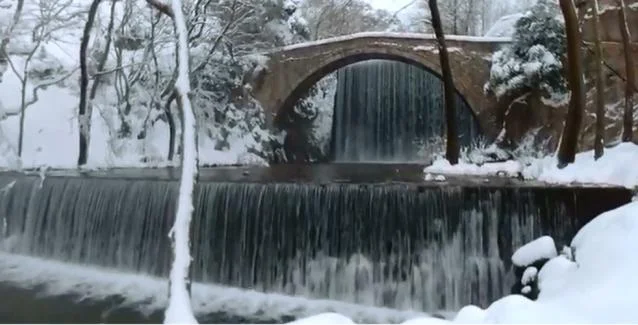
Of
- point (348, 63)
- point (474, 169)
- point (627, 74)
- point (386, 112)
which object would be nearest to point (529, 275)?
point (474, 169)

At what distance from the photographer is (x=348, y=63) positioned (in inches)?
595

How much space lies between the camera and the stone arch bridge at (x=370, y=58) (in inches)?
527

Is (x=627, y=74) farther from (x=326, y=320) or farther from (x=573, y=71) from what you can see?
(x=326, y=320)

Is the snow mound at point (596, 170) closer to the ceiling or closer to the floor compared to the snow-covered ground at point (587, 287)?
closer to the ceiling

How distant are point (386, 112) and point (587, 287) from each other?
12122 millimetres

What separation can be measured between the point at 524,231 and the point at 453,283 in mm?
964

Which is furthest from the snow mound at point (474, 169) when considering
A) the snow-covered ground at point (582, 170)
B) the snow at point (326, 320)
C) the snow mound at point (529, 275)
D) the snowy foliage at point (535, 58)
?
the snow at point (326, 320)

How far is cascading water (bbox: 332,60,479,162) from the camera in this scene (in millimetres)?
15656

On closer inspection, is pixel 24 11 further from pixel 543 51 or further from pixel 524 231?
pixel 524 231

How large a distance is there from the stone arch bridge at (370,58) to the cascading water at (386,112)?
4.76ft

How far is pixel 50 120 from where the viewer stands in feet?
53.5

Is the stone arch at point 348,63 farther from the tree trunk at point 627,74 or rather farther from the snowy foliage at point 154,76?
the tree trunk at point 627,74

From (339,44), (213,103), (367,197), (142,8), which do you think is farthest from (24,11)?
(367,197)

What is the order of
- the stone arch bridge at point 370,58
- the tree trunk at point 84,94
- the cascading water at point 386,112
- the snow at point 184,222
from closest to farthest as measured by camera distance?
the snow at point 184,222
the tree trunk at point 84,94
the stone arch bridge at point 370,58
the cascading water at point 386,112
